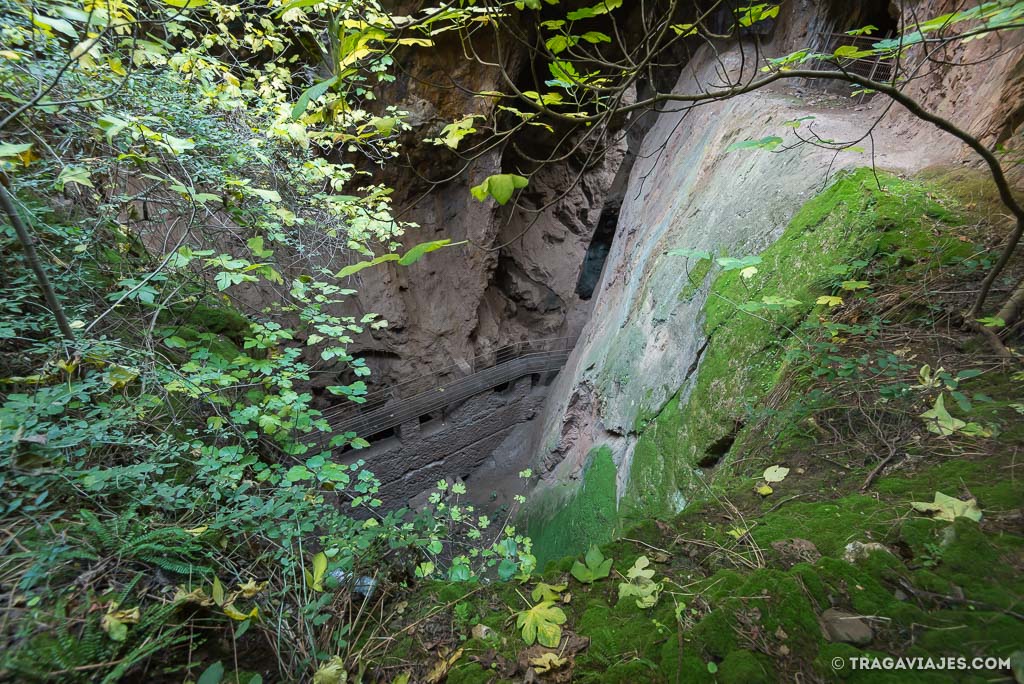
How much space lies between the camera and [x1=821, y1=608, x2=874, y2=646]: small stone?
101 centimetres

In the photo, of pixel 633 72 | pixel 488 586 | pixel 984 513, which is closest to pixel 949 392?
pixel 984 513

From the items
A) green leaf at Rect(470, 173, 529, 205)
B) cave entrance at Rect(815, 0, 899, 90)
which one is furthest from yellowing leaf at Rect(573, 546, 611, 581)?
cave entrance at Rect(815, 0, 899, 90)

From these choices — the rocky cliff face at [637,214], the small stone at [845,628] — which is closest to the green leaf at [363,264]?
the rocky cliff face at [637,214]

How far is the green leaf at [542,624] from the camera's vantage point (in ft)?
4.12

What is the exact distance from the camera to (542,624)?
1286 mm

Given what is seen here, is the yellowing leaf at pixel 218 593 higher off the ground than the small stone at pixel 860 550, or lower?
lower

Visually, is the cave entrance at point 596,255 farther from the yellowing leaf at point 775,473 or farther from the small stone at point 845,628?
the small stone at point 845,628

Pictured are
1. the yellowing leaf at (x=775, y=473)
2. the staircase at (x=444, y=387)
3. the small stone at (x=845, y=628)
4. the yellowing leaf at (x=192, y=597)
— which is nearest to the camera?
the small stone at (x=845, y=628)

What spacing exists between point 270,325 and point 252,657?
2152 millimetres

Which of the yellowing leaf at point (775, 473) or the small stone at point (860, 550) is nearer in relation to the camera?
the small stone at point (860, 550)

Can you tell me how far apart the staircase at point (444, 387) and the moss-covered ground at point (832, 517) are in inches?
244

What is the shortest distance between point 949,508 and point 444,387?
318 inches

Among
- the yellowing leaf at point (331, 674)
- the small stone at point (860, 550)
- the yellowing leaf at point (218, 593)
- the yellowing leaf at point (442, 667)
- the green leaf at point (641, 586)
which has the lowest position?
the yellowing leaf at point (331, 674)

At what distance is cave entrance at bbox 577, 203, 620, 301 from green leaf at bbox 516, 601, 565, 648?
445 inches
